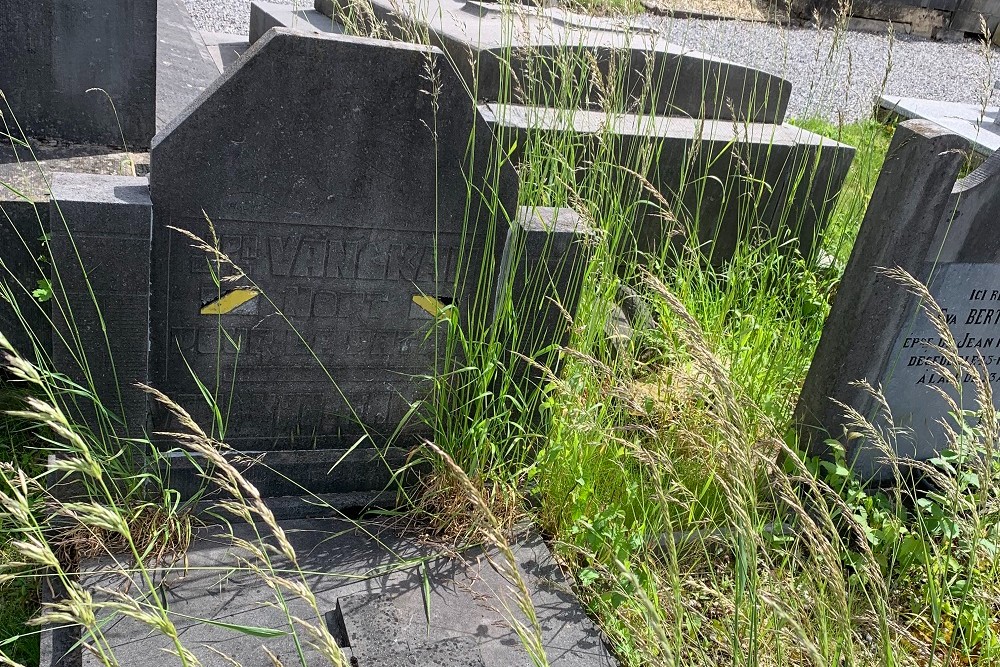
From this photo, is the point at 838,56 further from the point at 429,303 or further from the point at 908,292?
the point at 429,303

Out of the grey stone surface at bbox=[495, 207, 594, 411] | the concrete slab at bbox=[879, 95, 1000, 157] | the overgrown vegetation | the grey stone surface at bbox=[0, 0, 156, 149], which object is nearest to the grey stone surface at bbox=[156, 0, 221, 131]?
the grey stone surface at bbox=[0, 0, 156, 149]

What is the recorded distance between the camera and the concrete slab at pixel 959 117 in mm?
5281

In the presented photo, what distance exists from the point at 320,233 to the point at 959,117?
18.6ft

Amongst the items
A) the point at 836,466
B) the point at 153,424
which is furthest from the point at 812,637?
the point at 153,424

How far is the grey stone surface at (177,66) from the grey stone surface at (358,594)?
175 cm

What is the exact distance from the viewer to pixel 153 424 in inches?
89.7

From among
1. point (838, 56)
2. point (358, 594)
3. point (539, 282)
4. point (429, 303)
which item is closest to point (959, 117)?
point (838, 56)

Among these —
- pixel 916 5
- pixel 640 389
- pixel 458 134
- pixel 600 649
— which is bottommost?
pixel 600 649

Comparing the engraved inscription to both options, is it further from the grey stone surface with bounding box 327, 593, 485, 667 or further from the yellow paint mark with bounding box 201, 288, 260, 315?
the yellow paint mark with bounding box 201, 288, 260, 315

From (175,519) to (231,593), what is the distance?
0.28 metres

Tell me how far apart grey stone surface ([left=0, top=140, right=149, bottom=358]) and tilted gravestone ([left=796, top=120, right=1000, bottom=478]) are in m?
2.36

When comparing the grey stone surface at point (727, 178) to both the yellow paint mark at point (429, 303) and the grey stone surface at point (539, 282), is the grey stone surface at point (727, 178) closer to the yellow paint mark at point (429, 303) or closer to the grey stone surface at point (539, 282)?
the grey stone surface at point (539, 282)

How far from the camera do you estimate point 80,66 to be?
2934 millimetres

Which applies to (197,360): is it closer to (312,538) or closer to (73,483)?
(73,483)
